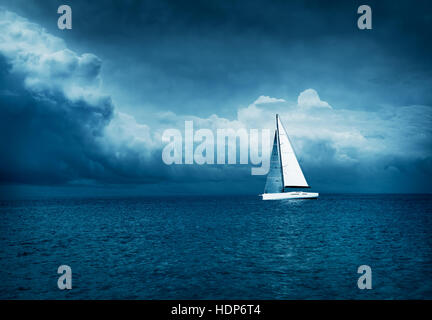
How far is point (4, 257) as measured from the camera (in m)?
34.7

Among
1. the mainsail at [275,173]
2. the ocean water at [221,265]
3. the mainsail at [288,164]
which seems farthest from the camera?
the mainsail at [288,164]

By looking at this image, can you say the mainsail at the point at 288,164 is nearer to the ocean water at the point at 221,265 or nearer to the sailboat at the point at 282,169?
the sailboat at the point at 282,169

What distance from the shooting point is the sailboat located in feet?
312

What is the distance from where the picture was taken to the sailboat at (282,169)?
95.1 meters

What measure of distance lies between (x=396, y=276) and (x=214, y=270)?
45.8 ft

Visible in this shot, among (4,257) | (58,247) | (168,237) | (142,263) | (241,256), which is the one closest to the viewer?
(142,263)

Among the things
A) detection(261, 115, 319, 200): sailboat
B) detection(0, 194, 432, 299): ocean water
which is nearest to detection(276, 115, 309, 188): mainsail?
detection(261, 115, 319, 200): sailboat

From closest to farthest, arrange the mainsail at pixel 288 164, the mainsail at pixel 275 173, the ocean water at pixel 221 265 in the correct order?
the ocean water at pixel 221 265
the mainsail at pixel 275 173
the mainsail at pixel 288 164

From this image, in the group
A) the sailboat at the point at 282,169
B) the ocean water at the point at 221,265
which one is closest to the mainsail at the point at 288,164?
the sailboat at the point at 282,169

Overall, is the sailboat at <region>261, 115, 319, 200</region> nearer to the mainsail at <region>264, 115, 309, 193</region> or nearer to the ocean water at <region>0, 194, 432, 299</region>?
the mainsail at <region>264, 115, 309, 193</region>

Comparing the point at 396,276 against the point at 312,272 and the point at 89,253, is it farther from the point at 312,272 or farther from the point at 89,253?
the point at 89,253

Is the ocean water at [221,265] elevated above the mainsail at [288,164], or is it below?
below

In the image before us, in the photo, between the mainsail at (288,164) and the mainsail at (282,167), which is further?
the mainsail at (288,164)
